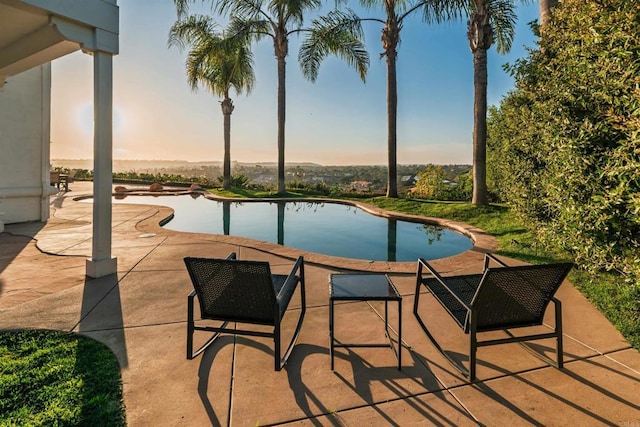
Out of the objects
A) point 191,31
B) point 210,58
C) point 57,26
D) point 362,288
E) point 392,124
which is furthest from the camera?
point 191,31

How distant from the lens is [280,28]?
14.9 metres

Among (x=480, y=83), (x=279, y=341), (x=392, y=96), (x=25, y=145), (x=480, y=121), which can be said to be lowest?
(x=279, y=341)

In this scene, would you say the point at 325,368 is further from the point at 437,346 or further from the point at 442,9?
the point at 442,9

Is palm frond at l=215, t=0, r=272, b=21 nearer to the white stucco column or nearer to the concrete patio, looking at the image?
the white stucco column

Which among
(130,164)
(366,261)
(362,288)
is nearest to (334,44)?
(366,261)

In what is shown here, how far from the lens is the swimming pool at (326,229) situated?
6874 mm

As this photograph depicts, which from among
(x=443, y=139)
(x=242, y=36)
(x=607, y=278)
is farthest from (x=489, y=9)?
(x=443, y=139)

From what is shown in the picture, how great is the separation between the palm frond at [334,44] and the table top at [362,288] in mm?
13405

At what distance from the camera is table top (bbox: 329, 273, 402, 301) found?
2483 millimetres

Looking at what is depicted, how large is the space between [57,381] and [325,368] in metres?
1.80

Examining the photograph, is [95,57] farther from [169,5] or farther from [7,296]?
[169,5]

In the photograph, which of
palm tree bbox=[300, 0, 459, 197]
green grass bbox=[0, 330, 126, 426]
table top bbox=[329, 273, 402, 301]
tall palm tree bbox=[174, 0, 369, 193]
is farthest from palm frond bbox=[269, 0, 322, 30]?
green grass bbox=[0, 330, 126, 426]

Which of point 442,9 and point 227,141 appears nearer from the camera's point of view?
point 442,9

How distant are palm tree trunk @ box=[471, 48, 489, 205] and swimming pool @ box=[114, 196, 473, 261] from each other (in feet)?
6.92
